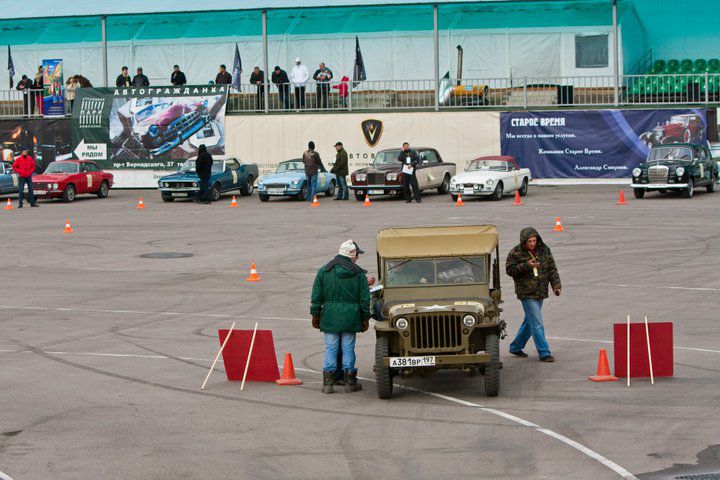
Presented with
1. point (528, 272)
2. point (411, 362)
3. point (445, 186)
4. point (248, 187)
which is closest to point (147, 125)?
point (248, 187)

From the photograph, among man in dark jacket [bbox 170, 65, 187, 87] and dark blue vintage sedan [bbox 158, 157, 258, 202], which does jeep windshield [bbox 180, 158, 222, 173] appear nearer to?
dark blue vintage sedan [bbox 158, 157, 258, 202]

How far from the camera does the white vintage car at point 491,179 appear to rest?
3681cm

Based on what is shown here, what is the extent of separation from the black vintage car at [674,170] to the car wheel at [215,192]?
13710 millimetres

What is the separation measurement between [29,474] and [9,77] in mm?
44200

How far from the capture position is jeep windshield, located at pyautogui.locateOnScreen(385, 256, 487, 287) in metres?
13.1

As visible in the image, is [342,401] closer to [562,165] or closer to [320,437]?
[320,437]

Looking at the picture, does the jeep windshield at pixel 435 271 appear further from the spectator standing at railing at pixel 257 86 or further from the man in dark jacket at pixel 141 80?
the man in dark jacket at pixel 141 80

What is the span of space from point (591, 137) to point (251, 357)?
31.0m

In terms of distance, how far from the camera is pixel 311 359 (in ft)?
47.9

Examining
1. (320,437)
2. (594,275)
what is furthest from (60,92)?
(320,437)

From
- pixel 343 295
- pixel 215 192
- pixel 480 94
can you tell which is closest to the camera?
pixel 343 295

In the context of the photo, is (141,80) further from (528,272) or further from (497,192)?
(528,272)

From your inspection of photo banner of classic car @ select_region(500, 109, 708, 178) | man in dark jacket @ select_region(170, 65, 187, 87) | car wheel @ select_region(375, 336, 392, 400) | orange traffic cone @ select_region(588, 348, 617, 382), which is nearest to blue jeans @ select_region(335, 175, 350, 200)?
photo banner of classic car @ select_region(500, 109, 708, 178)

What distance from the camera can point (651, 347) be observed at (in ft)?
42.6
